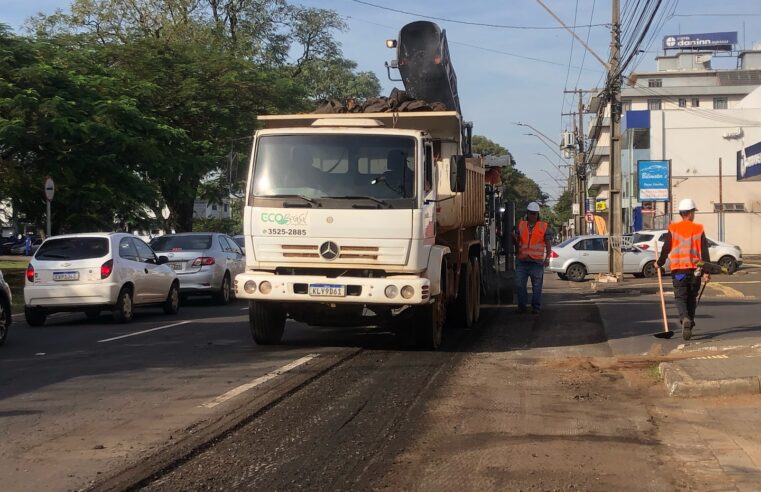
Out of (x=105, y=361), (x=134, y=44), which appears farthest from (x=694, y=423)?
(x=134, y=44)

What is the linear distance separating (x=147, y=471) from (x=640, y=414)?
13.5 ft

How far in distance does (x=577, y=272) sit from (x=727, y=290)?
25.9 feet

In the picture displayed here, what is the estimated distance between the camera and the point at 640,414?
7477 millimetres

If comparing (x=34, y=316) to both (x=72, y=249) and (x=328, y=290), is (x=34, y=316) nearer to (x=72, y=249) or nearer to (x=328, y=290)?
(x=72, y=249)

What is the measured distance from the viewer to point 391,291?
984cm

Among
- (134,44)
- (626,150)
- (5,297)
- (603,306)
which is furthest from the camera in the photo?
(626,150)

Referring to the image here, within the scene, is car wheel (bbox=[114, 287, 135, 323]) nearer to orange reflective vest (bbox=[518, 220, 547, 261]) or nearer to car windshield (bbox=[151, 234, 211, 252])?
car windshield (bbox=[151, 234, 211, 252])

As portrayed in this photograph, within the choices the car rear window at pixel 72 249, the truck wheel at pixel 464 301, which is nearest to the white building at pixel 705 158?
the truck wheel at pixel 464 301

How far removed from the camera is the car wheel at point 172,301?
17.3 metres

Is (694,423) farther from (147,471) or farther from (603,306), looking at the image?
(603,306)

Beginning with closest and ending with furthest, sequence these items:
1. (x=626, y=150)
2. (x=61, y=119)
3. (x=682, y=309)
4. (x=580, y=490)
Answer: (x=580, y=490), (x=682, y=309), (x=61, y=119), (x=626, y=150)

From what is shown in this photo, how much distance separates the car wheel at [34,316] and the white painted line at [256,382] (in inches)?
267

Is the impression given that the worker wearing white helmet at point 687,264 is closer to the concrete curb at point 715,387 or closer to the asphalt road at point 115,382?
the concrete curb at point 715,387

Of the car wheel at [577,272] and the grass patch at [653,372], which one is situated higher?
the car wheel at [577,272]
